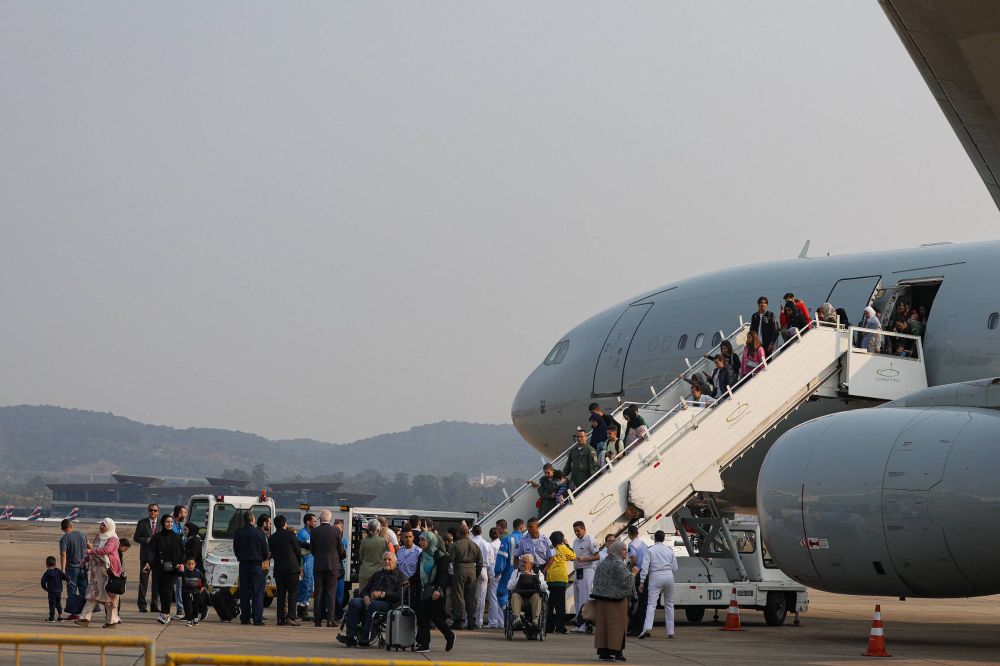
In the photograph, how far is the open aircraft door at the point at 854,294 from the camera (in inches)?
850

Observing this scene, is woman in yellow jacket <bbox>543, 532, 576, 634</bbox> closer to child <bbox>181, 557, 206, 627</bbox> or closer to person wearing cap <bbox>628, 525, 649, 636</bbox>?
person wearing cap <bbox>628, 525, 649, 636</bbox>

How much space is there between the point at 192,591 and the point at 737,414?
8072mm

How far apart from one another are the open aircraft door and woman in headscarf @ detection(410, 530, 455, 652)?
848cm

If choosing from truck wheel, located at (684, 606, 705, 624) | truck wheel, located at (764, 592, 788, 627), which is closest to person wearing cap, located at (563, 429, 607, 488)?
truck wheel, located at (684, 606, 705, 624)

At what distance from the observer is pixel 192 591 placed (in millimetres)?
17984

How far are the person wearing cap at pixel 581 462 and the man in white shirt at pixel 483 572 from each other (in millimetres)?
1760

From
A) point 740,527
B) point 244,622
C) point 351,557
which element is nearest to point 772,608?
point 740,527

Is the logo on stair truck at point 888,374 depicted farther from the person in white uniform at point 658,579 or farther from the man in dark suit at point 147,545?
A: the man in dark suit at point 147,545

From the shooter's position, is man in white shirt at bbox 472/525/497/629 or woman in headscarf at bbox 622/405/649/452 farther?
woman in headscarf at bbox 622/405/649/452

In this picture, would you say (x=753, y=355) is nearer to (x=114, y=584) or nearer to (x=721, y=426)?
(x=721, y=426)

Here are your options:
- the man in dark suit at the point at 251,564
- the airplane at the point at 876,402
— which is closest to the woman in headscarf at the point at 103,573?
the man in dark suit at the point at 251,564

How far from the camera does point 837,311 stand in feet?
71.3

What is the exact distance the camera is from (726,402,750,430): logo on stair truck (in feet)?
66.1

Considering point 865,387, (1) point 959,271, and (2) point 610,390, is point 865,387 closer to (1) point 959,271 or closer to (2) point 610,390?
(1) point 959,271
